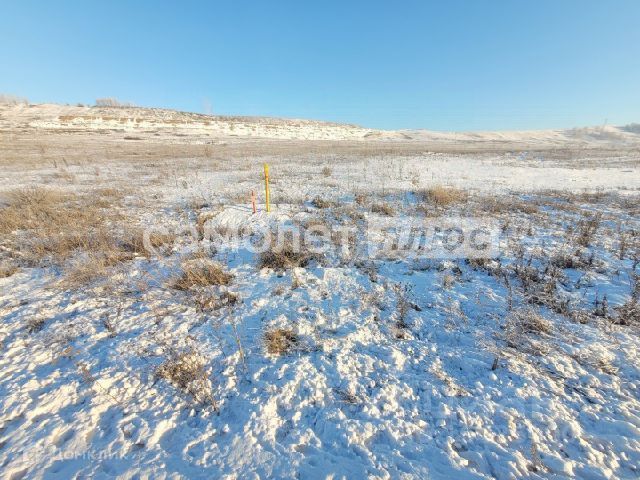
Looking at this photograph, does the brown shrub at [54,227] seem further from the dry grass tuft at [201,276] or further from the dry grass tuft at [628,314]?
the dry grass tuft at [628,314]

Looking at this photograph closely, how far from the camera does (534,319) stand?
14.1 ft

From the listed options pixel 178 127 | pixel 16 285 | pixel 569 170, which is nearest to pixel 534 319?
pixel 16 285

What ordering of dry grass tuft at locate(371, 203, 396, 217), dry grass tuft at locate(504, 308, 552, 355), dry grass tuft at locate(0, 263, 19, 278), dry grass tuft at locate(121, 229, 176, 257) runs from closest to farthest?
dry grass tuft at locate(504, 308, 552, 355)
dry grass tuft at locate(0, 263, 19, 278)
dry grass tuft at locate(121, 229, 176, 257)
dry grass tuft at locate(371, 203, 396, 217)

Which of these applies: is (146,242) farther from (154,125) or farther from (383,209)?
(154,125)

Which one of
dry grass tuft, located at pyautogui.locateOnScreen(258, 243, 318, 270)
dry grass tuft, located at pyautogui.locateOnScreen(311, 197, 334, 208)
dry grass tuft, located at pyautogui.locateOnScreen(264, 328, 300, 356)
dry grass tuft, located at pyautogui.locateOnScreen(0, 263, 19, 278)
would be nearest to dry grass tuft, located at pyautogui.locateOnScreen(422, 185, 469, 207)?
dry grass tuft, located at pyautogui.locateOnScreen(311, 197, 334, 208)

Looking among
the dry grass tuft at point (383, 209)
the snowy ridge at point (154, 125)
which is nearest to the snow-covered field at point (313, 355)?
the dry grass tuft at point (383, 209)

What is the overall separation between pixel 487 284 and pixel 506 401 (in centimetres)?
265

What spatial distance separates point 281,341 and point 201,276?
2203 mm

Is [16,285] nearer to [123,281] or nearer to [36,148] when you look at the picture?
[123,281]

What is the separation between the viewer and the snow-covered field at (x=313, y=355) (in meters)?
2.75

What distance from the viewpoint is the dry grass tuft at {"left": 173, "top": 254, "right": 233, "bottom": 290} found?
17.3 feet

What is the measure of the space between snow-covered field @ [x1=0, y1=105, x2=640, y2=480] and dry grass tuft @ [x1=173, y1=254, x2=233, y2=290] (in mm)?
37

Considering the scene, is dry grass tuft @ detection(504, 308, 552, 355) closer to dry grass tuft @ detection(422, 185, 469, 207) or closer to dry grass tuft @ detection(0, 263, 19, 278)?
dry grass tuft @ detection(422, 185, 469, 207)

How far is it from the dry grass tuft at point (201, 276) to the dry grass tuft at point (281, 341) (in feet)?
5.68
